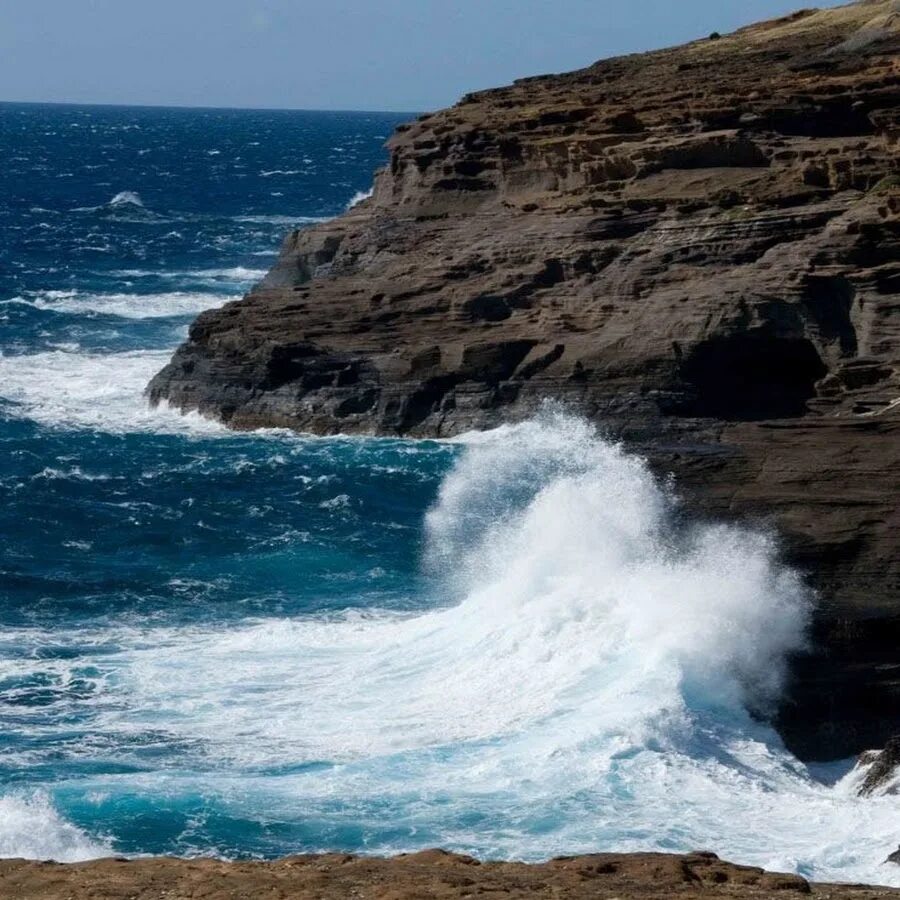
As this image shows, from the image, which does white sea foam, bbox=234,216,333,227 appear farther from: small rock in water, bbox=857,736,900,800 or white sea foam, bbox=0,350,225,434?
small rock in water, bbox=857,736,900,800

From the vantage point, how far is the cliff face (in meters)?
40.0

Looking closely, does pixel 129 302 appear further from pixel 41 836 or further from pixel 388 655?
pixel 41 836

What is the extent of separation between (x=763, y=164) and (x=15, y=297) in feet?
102

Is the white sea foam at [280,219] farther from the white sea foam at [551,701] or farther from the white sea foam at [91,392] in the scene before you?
the white sea foam at [551,701]

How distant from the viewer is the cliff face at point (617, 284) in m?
40.0

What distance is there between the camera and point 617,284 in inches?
1711

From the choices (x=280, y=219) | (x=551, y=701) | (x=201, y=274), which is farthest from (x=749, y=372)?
(x=280, y=219)

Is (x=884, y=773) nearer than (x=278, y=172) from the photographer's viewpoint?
Yes

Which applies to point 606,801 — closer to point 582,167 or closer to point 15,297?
point 582,167

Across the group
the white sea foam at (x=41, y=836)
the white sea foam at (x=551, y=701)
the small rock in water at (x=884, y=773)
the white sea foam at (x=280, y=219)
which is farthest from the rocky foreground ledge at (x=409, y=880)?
the white sea foam at (x=280, y=219)

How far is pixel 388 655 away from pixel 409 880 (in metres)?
13.0

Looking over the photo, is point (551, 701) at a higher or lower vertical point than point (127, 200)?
lower

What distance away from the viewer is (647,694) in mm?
25250

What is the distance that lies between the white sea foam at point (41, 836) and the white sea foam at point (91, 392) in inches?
937
